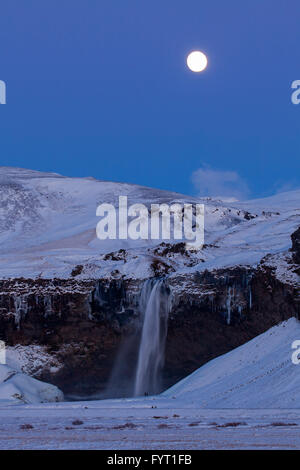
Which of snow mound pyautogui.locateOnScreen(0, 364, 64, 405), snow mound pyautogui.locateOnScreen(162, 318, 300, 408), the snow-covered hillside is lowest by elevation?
snow mound pyautogui.locateOnScreen(0, 364, 64, 405)

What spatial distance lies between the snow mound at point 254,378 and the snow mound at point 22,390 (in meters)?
9.45

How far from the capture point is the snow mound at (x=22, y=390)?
3278 centimetres

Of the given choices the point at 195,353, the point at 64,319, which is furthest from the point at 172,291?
the point at 64,319

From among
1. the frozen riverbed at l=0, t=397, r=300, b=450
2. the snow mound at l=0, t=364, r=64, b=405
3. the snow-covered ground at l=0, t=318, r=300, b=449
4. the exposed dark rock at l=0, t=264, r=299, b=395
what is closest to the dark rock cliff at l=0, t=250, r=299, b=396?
the exposed dark rock at l=0, t=264, r=299, b=395

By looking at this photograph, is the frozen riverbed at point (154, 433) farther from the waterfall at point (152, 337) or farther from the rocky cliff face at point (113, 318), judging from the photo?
the waterfall at point (152, 337)

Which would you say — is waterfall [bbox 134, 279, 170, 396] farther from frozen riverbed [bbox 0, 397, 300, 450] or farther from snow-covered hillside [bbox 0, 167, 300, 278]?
frozen riverbed [bbox 0, 397, 300, 450]

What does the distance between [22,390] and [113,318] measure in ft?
54.3

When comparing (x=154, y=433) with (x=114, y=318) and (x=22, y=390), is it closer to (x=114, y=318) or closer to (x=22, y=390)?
(x=22, y=390)

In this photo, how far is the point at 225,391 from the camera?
28.6m

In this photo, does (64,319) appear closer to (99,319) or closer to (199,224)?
(99,319)

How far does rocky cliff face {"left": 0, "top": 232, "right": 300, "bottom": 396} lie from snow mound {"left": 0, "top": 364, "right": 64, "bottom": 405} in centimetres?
948

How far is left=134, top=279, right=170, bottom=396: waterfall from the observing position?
149 feet

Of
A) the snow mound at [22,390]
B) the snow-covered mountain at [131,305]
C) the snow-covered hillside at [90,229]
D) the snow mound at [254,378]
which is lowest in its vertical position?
the snow mound at [22,390]

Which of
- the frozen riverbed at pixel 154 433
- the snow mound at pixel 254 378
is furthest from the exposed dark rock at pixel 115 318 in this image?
the frozen riverbed at pixel 154 433
